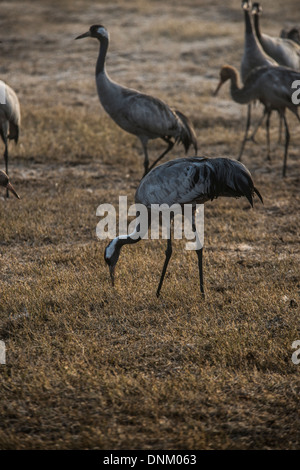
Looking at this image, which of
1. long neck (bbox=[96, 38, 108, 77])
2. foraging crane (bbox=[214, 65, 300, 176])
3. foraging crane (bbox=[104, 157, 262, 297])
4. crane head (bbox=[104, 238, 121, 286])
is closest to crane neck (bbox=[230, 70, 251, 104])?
foraging crane (bbox=[214, 65, 300, 176])

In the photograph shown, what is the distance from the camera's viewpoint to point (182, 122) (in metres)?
8.68

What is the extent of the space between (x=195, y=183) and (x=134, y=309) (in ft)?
3.96

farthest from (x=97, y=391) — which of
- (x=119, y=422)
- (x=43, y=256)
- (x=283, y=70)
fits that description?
(x=283, y=70)

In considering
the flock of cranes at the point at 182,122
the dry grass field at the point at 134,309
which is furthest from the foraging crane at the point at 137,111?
the dry grass field at the point at 134,309

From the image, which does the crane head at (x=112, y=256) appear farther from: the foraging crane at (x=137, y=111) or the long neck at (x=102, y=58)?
the long neck at (x=102, y=58)

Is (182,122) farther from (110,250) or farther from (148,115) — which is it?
(110,250)

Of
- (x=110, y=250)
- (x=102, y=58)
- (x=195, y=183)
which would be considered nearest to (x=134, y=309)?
(x=110, y=250)

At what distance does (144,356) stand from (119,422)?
85 centimetres

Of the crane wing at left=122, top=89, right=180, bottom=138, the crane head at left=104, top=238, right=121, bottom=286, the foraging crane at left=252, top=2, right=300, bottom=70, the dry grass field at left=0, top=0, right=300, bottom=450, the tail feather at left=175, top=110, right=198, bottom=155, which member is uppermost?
the foraging crane at left=252, top=2, right=300, bottom=70

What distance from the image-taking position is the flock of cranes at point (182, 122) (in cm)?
551

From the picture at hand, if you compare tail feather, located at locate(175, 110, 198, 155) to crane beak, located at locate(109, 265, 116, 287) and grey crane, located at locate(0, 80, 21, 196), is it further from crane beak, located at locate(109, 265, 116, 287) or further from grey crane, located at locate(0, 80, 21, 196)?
crane beak, located at locate(109, 265, 116, 287)

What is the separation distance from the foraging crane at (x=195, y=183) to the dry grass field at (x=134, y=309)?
23.5 inches

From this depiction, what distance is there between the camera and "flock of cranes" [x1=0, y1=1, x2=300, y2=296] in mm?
5512

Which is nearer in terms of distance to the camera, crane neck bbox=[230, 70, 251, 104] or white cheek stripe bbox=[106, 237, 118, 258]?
white cheek stripe bbox=[106, 237, 118, 258]
